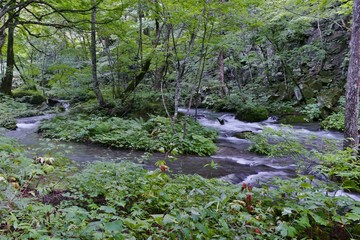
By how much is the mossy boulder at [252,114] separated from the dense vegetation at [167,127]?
6cm

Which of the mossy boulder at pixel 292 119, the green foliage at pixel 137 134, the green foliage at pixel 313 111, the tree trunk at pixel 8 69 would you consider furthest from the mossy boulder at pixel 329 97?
the tree trunk at pixel 8 69

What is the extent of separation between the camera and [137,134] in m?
8.74

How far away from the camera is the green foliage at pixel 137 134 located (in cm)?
825

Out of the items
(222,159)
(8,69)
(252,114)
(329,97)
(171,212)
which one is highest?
(8,69)

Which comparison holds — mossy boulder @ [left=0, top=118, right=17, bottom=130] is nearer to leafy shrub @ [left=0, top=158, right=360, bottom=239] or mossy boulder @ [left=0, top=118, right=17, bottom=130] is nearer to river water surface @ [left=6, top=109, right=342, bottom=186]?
river water surface @ [left=6, top=109, right=342, bottom=186]

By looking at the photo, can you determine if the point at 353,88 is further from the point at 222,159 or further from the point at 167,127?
the point at 167,127

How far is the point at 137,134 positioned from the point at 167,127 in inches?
42.1

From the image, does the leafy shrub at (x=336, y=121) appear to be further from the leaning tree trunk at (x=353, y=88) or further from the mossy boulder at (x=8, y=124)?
the mossy boulder at (x=8, y=124)

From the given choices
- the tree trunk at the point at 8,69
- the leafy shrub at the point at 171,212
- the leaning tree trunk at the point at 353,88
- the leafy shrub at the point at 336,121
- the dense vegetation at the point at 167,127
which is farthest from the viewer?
the tree trunk at the point at 8,69

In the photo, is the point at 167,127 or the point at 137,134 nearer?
the point at 137,134

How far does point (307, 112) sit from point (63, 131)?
35.7ft

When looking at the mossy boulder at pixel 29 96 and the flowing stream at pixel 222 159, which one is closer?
the flowing stream at pixel 222 159

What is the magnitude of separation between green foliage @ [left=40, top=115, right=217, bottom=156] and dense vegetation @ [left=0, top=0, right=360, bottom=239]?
0.15ft

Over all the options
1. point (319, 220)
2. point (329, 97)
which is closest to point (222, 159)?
point (319, 220)
